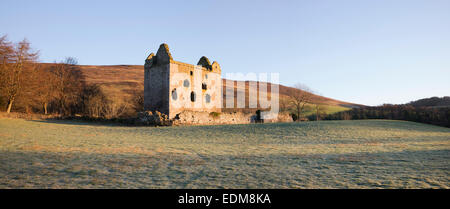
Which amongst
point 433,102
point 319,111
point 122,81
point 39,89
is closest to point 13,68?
point 39,89

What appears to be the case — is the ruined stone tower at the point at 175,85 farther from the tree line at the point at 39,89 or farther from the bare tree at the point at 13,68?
the bare tree at the point at 13,68

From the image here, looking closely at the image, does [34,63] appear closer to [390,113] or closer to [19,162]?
[19,162]

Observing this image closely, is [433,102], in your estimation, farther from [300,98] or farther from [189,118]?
[189,118]

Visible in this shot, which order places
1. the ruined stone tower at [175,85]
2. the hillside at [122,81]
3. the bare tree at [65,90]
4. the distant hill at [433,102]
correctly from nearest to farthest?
the ruined stone tower at [175,85] → the distant hill at [433,102] → the bare tree at [65,90] → the hillside at [122,81]

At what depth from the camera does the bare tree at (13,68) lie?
982 inches

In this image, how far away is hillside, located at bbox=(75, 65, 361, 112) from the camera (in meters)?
50.0

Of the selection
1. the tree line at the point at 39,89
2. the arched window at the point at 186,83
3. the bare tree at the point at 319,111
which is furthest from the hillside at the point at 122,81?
the arched window at the point at 186,83

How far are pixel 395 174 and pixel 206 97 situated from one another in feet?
78.1

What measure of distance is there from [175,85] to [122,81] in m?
39.0

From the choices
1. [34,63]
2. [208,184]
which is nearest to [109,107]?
[34,63]

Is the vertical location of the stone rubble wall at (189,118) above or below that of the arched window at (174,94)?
below

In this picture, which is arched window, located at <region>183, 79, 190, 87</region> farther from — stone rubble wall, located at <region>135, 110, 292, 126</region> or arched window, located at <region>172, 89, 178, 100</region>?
stone rubble wall, located at <region>135, 110, 292, 126</region>

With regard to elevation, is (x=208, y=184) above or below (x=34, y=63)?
below
